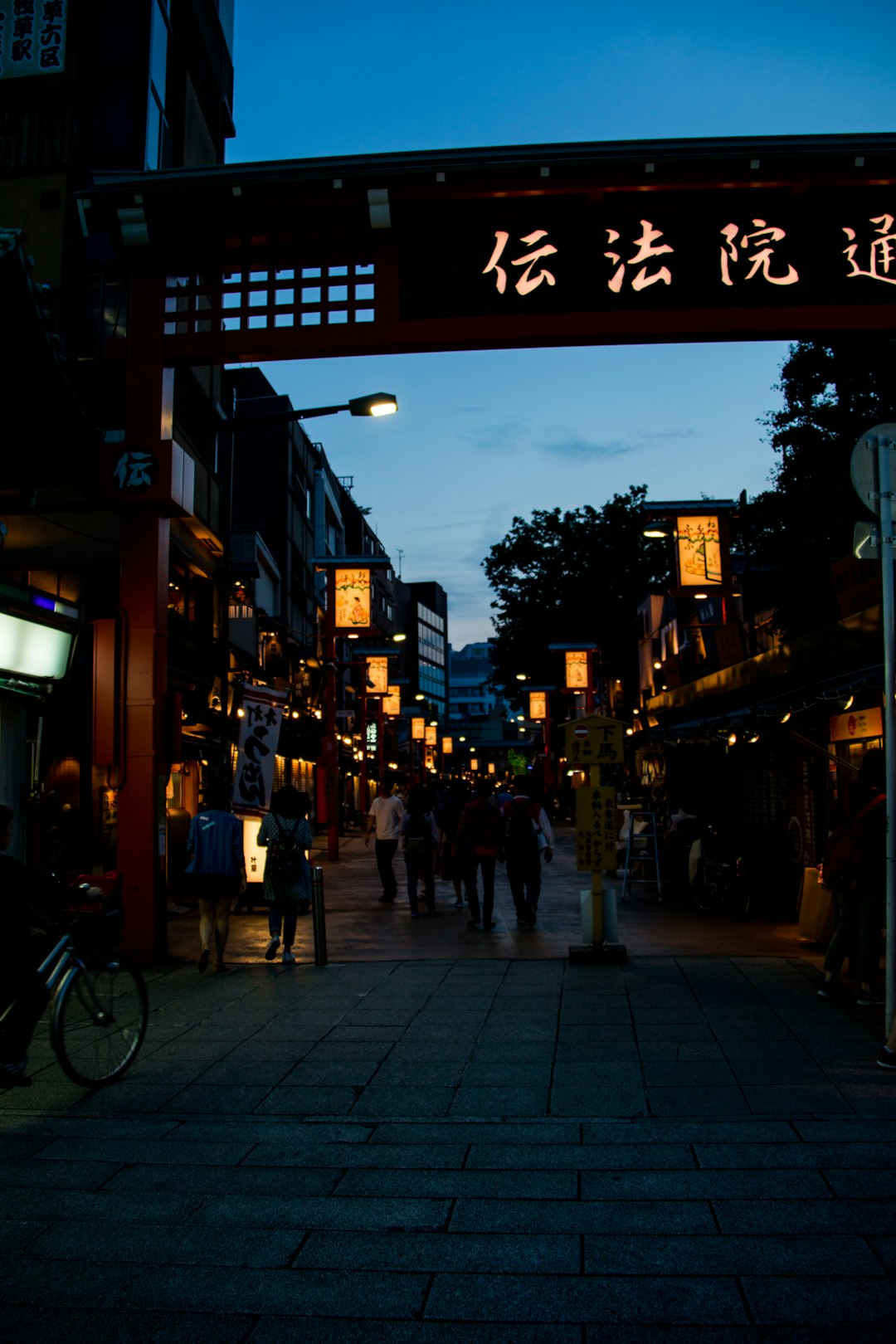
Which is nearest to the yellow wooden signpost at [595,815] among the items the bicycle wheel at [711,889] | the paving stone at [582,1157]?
the bicycle wheel at [711,889]

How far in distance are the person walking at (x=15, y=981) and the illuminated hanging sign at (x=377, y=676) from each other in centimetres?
3462

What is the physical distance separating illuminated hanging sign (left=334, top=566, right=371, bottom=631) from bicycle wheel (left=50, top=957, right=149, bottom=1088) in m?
20.8

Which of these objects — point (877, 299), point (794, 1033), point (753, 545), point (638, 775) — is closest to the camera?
point (794, 1033)

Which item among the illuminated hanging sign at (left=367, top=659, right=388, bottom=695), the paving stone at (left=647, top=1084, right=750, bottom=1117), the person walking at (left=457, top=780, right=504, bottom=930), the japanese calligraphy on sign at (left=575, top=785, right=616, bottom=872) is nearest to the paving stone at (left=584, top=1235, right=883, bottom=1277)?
the paving stone at (left=647, top=1084, right=750, bottom=1117)

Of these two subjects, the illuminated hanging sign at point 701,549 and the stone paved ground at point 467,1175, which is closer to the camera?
the stone paved ground at point 467,1175

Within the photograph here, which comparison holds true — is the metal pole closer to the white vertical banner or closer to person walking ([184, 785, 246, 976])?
person walking ([184, 785, 246, 976])

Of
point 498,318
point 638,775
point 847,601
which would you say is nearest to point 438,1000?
point 847,601

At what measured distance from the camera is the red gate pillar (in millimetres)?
11570

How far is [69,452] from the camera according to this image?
11359 mm

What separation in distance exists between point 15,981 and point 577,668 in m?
38.0

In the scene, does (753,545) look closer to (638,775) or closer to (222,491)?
(222,491)

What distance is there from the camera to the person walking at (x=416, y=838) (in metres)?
16.0

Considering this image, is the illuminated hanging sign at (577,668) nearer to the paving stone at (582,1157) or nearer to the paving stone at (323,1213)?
the paving stone at (582,1157)

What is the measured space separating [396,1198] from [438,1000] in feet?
15.1
